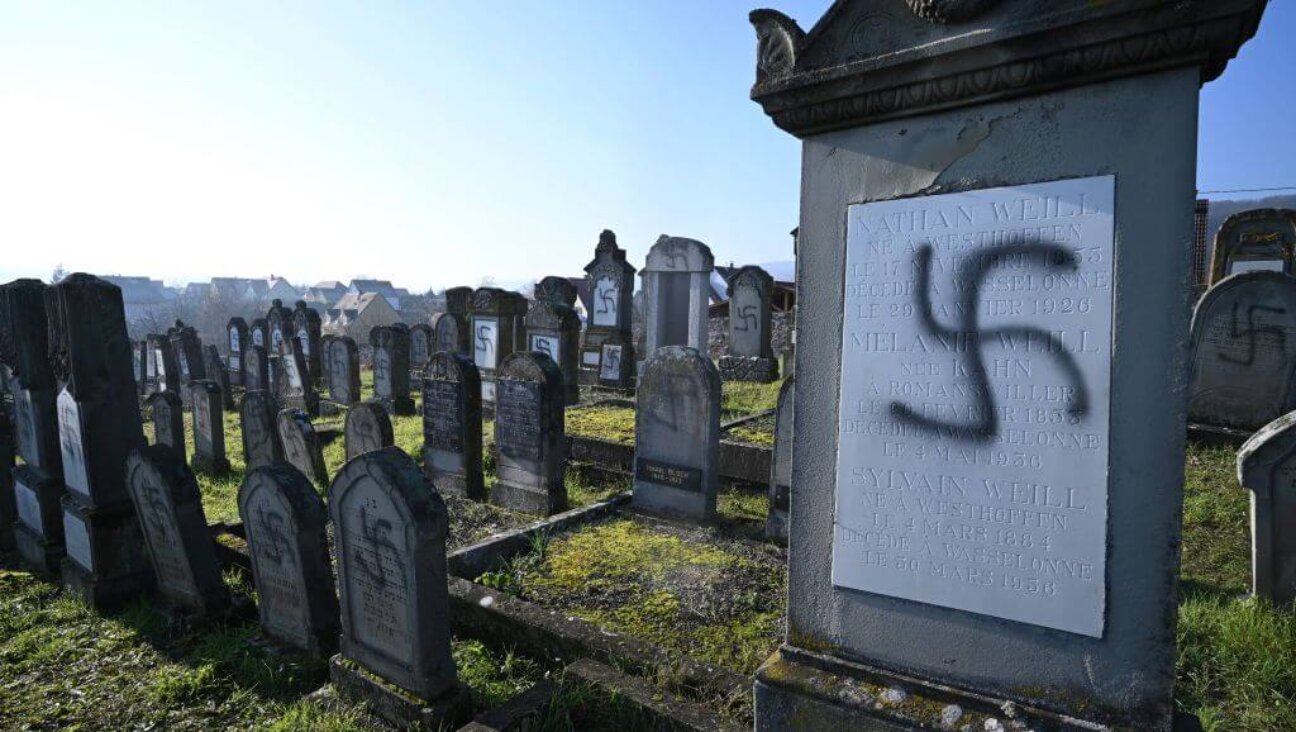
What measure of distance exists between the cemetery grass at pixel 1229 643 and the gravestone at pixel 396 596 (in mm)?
3379

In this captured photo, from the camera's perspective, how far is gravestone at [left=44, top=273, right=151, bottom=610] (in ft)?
15.1

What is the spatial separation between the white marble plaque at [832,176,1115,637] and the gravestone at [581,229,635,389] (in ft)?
37.2

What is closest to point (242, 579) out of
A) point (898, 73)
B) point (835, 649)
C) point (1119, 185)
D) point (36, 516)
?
point (36, 516)

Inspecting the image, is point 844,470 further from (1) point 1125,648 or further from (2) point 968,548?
(1) point 1125,648

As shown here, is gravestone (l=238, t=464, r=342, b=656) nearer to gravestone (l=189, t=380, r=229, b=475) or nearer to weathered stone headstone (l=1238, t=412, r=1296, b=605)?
weathered stone headstone (l=1238, t=412, r=1296, b=605)

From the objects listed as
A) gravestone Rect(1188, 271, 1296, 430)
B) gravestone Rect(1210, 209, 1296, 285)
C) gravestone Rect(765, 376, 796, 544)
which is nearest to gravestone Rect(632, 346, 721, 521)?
gravestone Rect(765, 376, 796, 544)

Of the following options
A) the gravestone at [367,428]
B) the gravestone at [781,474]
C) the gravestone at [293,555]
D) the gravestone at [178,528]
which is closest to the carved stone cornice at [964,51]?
the gravestone at [293,555]

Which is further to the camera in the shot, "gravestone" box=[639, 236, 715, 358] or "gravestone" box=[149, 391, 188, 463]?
"gravestone" box=[639, 236, 715, 358]

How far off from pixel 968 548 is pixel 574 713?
1.95 meters

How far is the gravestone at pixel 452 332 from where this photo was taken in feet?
A: 47.9

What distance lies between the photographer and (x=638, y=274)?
14.2 m

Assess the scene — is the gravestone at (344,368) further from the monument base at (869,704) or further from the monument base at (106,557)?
the monument base at (869,704)

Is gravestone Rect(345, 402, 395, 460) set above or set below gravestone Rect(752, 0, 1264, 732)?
below

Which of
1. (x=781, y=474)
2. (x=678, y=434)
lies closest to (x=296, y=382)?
(x=678, y=434)
